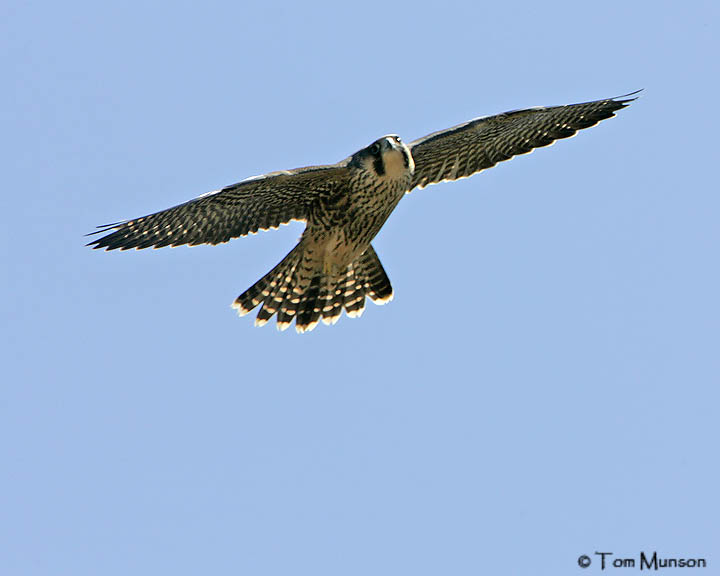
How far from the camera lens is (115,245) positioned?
9.01m

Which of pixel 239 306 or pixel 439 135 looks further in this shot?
pixel 239 306

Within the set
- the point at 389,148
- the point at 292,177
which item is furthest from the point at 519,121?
the point at 292,177

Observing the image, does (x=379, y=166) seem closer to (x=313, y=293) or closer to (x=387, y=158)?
(x=387, y=158)

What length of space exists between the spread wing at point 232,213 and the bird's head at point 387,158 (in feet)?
0.97

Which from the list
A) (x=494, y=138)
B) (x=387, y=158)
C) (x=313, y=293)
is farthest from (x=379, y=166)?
(x=313, y=293)

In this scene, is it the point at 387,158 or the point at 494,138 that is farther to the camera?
the point at 494,138

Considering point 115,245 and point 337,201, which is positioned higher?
point 337,201

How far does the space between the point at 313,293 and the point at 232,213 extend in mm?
1241

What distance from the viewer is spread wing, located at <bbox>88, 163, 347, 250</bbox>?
9062 mm

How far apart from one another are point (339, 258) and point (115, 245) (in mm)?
1974

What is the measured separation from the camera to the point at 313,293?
410 inches

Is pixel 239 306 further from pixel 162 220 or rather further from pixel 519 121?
pixel 519 121

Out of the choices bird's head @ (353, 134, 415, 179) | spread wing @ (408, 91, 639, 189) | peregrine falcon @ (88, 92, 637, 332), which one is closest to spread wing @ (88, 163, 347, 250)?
peregrine falcon @ (88, 92, 637, 332)

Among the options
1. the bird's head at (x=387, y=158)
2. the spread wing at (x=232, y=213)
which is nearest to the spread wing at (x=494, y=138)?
the bird's head at (x=387, y=158)
